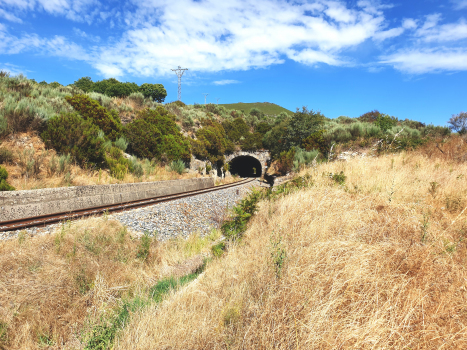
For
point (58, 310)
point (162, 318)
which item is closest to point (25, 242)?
point (58, 310)

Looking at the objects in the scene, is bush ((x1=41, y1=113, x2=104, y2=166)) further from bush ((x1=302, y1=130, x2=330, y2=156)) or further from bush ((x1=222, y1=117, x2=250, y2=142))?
bush ((x1=222, y1=117, x2=250, y2=142))

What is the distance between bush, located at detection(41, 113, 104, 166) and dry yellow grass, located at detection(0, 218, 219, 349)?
6.08m

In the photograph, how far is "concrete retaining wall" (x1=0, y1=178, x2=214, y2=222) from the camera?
6.45 m

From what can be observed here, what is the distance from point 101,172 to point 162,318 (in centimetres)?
1012

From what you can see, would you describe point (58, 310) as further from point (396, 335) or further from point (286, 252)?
point (396, 335)

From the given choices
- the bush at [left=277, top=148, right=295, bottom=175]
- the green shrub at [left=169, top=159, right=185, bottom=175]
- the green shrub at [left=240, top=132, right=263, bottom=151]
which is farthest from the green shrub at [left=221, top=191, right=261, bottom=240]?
the green shrub at [left=240, top=132, right=263, bottom=151]

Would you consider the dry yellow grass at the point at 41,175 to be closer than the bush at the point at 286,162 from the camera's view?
Yes

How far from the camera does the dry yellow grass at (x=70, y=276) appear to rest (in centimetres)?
265

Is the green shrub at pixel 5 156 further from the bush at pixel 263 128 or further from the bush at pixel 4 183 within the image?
the bush at pixel 263 128

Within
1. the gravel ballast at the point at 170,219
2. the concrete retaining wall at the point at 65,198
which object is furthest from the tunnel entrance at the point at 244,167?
the gravel ballast at the point at 170,219

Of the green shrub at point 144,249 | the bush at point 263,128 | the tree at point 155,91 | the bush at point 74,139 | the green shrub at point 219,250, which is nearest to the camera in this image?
the green shrub at point 219,250

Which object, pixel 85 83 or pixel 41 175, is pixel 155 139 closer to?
pixel 41 175

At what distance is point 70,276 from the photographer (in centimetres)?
337

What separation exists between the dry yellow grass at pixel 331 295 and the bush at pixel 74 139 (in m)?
9.21
